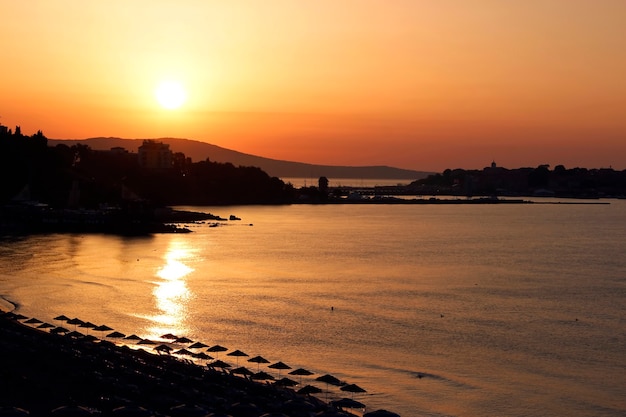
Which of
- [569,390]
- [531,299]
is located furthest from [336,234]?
[569,390]

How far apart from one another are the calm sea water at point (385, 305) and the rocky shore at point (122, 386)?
341 cm

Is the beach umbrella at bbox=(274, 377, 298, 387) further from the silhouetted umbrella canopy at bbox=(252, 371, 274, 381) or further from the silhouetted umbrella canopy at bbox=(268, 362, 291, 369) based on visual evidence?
the silhouetted umbrella canopy at bbox=(268, 362, 291, 369)

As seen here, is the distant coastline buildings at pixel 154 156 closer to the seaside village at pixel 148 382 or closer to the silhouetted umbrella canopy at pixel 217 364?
the seaside village at pixel 148 382

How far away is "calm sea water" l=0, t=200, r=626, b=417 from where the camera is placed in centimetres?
3131

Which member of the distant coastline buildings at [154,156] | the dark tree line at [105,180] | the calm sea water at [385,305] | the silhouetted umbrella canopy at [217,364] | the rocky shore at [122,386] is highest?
the distant coastline buildings at [154,156]

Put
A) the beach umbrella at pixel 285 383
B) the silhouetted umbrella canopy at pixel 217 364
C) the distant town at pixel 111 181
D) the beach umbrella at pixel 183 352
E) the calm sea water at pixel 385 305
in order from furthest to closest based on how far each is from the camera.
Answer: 1. the distant town at pixel 111 181
2. the beach umbrella at pixel 183 352
3. the calm sea water at pixel 385 305
4. the silhouetted umbrella canopy at pixel 217 364
5. the beach umbrella at pixel 285 383

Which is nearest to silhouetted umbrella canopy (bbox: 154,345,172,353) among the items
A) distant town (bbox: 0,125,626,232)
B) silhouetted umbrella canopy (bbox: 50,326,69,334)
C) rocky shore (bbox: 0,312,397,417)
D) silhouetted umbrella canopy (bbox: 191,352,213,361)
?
rocky shore (bbox: 0,312,397,417)

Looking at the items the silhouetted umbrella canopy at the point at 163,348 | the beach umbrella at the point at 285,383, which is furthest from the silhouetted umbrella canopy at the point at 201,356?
the beach umbrella at the point at 285,383

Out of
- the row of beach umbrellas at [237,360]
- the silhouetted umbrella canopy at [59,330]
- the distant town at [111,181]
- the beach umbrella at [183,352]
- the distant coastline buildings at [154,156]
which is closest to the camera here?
the row of beach umbrellas at [237,360]

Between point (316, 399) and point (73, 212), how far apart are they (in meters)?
88.3

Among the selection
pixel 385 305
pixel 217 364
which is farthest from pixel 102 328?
pixel 385 305

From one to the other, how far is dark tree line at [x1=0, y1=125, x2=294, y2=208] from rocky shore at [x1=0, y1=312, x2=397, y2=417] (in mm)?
90132

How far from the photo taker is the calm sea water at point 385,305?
31.3 meters

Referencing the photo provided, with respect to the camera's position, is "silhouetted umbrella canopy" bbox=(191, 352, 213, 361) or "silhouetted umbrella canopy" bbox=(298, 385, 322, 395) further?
"silhouetted umbrella canopy" bbox=(191, 352, 213, 361)
